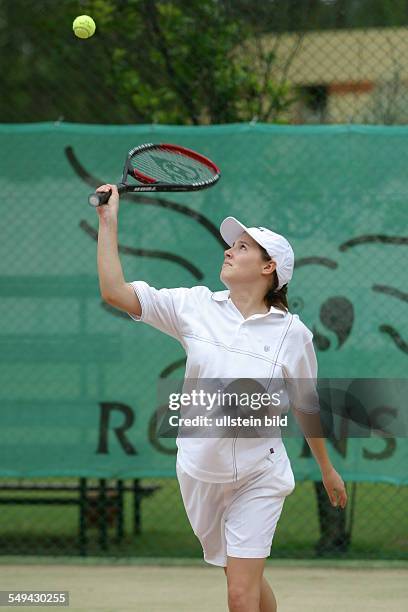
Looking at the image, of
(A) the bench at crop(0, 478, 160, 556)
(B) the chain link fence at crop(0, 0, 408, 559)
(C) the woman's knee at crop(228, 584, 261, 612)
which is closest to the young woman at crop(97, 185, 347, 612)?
(C) the woman's knee at crop(228, 584, 261, 612)

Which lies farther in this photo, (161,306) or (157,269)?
(157,269)

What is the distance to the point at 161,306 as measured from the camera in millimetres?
3381

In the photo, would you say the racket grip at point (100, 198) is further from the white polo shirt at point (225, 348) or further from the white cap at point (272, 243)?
the white cap at point (272, 243)

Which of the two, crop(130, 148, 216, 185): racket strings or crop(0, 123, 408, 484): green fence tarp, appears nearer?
crop(130, 148, 216, 185): racket strings

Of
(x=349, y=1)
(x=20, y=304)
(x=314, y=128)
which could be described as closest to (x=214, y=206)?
(x=314, y=128)

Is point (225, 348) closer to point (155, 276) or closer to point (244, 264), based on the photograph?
point (244, 264)

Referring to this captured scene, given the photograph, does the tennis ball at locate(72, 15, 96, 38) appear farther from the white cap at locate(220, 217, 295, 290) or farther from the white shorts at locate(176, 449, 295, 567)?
the white shorts at locate(176, 449, 295, 567)

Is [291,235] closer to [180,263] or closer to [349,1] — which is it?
[180,263]

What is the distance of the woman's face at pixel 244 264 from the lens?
3.42 meters

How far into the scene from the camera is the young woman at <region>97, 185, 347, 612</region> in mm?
3262

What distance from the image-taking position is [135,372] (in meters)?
5.25

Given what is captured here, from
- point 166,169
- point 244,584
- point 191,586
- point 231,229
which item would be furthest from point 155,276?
point 244,584

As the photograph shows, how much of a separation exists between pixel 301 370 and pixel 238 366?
0.24 m

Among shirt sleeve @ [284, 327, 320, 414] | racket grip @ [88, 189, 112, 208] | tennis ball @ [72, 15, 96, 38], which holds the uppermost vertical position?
tennis ball @ [72, 15, 96, 38]
